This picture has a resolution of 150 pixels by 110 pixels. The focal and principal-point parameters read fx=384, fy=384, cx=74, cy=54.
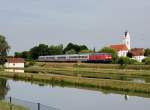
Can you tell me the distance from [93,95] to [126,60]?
69.0 meters

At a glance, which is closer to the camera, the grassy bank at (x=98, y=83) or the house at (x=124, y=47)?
the grassy bank at (x=98, y=83)

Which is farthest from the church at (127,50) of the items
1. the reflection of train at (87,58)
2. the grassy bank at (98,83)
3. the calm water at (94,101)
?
the calm water at (94,101)

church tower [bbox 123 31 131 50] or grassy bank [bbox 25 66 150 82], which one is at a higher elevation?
church tower [bbox 123 31 131 50]

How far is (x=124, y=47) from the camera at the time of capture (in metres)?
160

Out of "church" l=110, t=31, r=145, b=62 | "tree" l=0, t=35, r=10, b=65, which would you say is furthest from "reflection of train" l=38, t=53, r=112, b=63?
"tree" l=0, t=35, r=10, b=65

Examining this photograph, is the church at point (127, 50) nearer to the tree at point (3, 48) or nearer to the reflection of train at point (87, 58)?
the reflection of train at point (87, 58)

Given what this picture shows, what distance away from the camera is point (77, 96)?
37312 mm

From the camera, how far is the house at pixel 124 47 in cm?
15600

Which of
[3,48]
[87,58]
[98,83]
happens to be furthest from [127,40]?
[98,83]

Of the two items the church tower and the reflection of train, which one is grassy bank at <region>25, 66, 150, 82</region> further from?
the church tower

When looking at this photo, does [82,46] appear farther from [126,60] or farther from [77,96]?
[77,96]

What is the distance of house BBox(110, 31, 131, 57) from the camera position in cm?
15600

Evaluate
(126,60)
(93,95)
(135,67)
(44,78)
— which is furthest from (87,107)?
(126,60)

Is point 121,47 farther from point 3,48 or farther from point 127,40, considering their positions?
point 3,48
